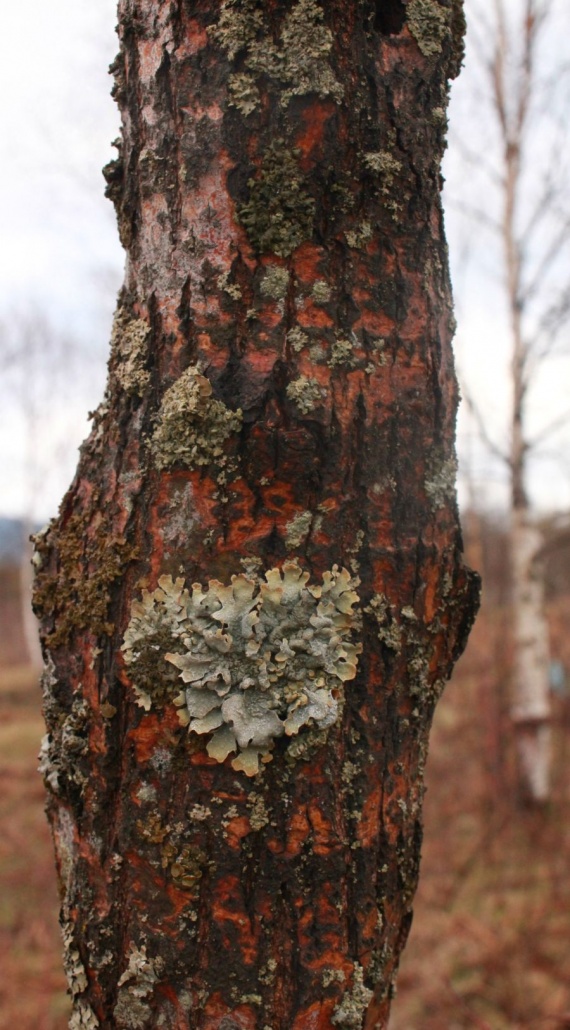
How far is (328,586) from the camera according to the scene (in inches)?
37.2

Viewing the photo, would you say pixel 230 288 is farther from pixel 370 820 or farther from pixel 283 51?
pixel 370 820

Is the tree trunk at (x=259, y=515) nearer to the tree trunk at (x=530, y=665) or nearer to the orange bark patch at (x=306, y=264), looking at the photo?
the orange bark patch at (x=306, y=264)

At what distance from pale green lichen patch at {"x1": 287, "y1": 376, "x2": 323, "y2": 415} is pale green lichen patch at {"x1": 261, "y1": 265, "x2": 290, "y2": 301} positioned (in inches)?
4.3

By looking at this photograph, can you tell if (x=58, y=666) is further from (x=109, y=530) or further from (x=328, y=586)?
(x=328, y=586)

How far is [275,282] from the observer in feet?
3.07

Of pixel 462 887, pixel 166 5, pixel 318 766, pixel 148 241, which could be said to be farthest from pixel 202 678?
pixel 462 887

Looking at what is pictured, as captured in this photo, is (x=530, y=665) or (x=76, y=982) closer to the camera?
(x=76, y=982)

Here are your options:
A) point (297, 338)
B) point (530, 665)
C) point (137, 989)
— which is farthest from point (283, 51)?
point (530, 665)

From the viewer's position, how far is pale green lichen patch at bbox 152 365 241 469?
3.05ft

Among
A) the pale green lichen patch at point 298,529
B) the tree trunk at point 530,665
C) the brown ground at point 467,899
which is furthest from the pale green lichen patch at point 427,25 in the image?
the tree trunk at point 530,665

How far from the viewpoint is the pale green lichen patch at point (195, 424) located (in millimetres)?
929

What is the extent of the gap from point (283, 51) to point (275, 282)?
28 centimetres

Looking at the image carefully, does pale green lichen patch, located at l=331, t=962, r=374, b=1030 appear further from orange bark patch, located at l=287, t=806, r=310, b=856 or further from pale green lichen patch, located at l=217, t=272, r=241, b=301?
pale green lichen patch, located at l=217, t=272, r=241, b=301

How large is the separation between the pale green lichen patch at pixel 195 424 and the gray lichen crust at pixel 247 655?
0.52 feet
